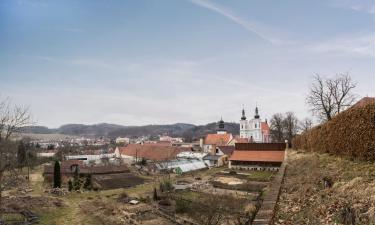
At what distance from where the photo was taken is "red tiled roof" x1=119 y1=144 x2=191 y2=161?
82.3m

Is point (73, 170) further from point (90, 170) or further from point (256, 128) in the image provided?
point (256, 128)

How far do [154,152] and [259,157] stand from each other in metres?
31.7

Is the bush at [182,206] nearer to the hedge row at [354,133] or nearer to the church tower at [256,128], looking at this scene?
the hedge row at [354,133]

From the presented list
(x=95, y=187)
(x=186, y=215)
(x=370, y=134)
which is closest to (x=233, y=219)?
(x=186, y=215)

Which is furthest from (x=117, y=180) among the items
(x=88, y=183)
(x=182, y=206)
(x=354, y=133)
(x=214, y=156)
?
(x=354, y=133)

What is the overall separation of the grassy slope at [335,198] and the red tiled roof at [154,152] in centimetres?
6721

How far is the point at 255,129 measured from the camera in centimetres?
10525

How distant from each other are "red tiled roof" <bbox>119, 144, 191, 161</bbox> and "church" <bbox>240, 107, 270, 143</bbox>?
24.4 m

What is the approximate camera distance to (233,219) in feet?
84.9

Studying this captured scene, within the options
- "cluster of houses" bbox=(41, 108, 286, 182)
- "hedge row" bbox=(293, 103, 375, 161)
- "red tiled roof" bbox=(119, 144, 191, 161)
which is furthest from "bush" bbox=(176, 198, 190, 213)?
"red tiled roof" bbox=(119, 144, 191, 161)

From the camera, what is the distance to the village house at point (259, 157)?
5847 cm

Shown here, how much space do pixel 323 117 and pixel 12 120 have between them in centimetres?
3705

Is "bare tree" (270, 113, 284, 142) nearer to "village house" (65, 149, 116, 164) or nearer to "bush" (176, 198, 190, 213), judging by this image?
"village house" (65, 149, 116, 164)

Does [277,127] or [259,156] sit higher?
[277,127]
